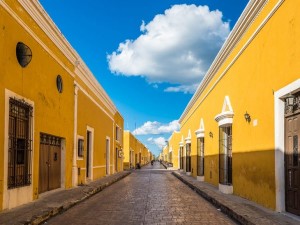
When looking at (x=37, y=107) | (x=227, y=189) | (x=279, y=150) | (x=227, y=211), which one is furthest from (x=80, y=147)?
(x=279, y=150)

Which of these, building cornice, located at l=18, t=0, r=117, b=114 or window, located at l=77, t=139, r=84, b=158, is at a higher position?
building cornice, located at l=18, t=0, r=117, b=114

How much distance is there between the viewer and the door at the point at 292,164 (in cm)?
809

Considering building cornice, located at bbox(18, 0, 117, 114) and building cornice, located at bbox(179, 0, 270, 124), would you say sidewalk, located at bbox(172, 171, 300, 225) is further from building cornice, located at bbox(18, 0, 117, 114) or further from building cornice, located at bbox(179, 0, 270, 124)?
building cornice, located at bbox(18, 0, 117, 114)

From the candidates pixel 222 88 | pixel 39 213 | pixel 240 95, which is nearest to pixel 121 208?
pixel 39 213

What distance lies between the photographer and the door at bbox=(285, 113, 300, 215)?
8.09m

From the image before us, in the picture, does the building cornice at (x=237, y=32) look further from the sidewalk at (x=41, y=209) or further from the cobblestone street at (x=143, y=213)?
the sidewalk at (x=41, y=209)

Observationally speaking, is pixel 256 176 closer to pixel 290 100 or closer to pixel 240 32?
pixel 290 100

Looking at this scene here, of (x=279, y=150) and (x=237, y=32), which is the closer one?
(x=279, y=150)

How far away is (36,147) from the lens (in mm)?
11586

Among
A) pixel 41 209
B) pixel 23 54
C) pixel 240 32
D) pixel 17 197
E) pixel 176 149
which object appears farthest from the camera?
pixel 176 149

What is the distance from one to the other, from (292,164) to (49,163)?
7802 mm

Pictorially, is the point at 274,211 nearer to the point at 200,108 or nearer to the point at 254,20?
the point at 254,20

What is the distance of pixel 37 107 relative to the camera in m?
11.6

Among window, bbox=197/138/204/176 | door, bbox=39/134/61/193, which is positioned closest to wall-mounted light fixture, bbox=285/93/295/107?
door, bbox=39/134/61/193
